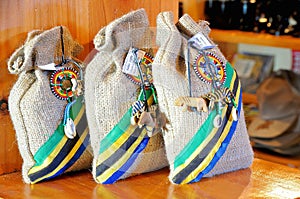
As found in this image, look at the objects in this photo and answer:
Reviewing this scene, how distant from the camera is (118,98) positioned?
3.37 feet

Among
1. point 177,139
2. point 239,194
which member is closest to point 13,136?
point 177,139

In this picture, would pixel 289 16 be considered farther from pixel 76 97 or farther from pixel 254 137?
pixel 76 97

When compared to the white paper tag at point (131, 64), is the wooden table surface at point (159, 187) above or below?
below

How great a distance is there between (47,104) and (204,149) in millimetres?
267

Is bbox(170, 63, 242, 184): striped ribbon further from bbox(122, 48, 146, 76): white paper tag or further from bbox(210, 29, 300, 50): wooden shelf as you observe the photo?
bbox(210, 29, 300, 50): wooden shelf

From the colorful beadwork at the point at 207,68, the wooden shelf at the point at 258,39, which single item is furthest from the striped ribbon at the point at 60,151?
the wooden shelf at the point at 258,39

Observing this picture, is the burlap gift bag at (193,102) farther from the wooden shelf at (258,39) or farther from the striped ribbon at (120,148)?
the wooden shelf at (258,39)

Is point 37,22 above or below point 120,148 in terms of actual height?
above

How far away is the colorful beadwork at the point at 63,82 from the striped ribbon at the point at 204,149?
0.69 feet

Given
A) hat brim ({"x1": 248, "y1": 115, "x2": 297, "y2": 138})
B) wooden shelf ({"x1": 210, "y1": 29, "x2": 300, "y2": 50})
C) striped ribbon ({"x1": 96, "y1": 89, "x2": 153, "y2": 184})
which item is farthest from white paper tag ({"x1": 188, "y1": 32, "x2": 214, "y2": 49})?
hat brim ({"x1": 248, "y1": 115, "x2": 297, "y2": 138})

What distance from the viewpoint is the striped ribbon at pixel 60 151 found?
1060 millimetres

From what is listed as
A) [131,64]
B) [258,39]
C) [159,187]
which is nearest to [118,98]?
[131,64]

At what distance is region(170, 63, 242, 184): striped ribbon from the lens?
1033mm

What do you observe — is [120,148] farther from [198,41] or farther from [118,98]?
[198,41]
